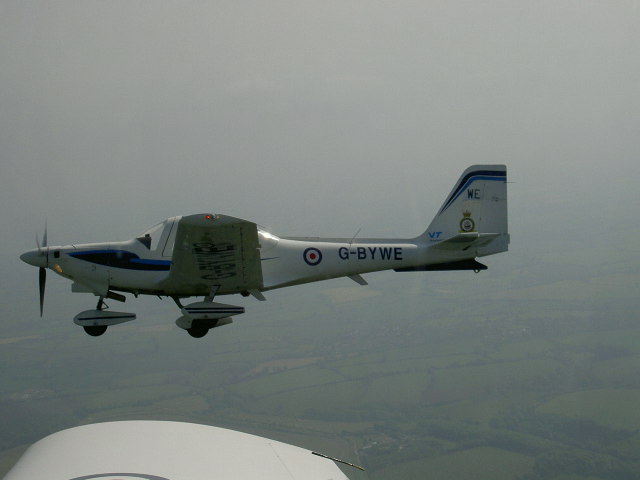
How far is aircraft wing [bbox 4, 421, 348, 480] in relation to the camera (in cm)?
326

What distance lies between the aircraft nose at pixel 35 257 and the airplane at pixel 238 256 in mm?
19

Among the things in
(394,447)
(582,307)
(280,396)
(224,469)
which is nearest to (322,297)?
(582,307)

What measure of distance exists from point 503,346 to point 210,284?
95.3m

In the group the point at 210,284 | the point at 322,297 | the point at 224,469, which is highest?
the point at 224,469

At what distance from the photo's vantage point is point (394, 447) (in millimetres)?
69688

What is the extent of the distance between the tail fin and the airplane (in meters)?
0.02

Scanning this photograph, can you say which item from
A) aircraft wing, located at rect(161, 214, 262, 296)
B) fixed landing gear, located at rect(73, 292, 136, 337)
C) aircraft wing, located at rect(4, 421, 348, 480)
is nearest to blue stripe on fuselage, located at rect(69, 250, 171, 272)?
aircraft wing, located at rect(161, 214, 262, 296)

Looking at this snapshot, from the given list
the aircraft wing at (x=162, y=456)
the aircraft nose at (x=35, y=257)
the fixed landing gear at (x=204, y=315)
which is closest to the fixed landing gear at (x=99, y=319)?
the fixed landing gear at (x=204, y=315)

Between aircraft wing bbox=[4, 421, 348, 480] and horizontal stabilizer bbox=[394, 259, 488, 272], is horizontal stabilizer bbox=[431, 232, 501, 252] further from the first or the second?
aircraft wing bbox=[4, 421, 348, 480]

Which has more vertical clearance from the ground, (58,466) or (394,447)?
(58,466)

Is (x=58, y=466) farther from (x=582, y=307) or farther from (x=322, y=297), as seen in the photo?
(x=322, y=297)

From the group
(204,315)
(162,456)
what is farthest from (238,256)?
(162,456)

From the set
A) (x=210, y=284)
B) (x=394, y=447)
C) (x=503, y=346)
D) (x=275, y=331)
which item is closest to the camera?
(x=210, y=284)

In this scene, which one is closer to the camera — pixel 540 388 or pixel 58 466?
pixel 58 466
